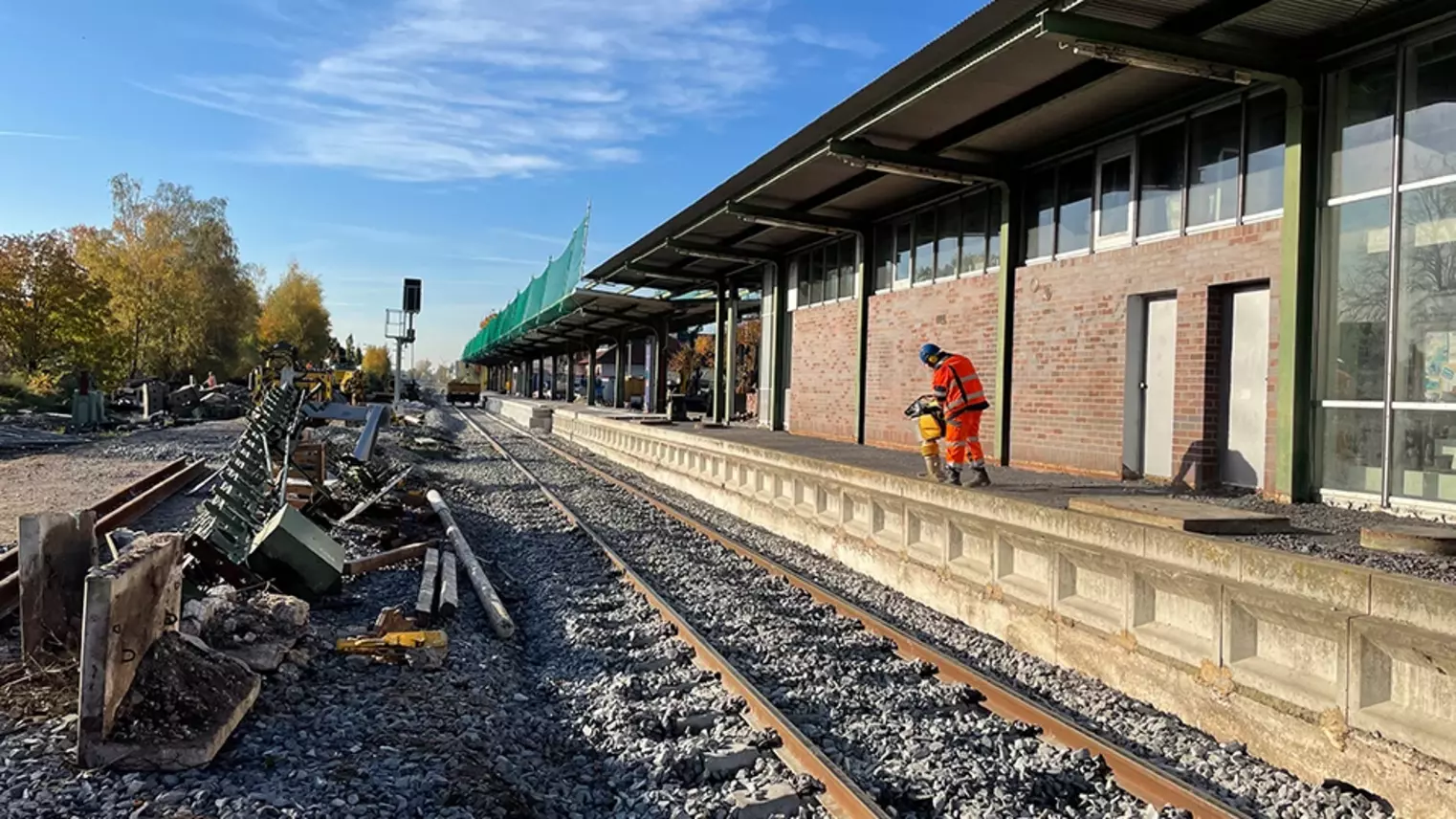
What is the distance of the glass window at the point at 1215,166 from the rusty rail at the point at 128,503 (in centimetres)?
1087

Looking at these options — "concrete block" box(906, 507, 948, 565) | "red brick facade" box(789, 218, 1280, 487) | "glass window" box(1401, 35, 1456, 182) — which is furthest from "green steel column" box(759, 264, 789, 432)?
"glass window" box(1401, 35, 1456, 182)

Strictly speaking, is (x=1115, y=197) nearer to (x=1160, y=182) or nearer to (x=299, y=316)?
(x=1160, y=182)

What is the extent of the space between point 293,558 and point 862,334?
11344 millimetres

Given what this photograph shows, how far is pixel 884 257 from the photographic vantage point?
16828mm

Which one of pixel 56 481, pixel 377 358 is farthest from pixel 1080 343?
pixel 377 358

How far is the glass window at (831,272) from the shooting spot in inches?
740

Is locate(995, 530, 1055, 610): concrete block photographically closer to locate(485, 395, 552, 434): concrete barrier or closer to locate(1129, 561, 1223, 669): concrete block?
locate(1129, 561, 1223, 669): concrete block

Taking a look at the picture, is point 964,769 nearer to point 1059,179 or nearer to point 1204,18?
point 1204,18

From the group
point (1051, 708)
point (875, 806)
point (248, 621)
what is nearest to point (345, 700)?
point (248, 621)

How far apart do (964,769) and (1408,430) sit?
18.0ft

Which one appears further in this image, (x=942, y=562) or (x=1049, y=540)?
(x=942, y=562)

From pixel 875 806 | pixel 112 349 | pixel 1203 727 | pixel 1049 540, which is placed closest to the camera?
pixel 875 806

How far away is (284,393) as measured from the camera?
41.9 ft

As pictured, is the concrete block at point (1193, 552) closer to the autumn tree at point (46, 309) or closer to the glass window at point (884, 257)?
the glass window at point (884, 257)
